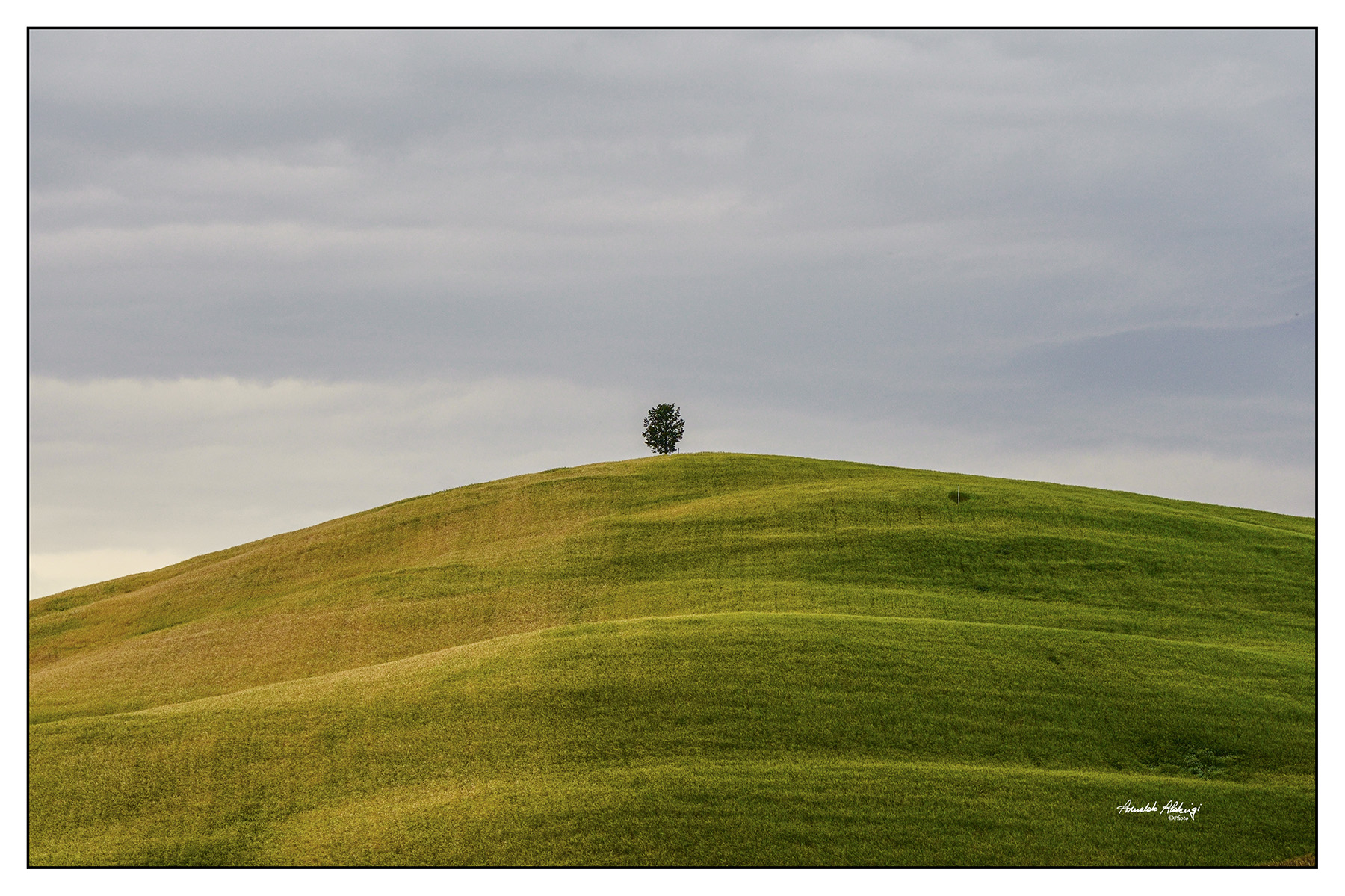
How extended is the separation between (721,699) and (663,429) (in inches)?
2560

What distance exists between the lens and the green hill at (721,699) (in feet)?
70.0

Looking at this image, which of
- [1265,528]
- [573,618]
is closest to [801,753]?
[573,618]

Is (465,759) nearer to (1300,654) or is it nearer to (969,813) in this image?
(969,813)

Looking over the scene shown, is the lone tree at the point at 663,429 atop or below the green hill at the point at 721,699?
atop

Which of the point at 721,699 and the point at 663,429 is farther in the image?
the point at 663,429

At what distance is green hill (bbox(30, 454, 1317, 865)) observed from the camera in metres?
21.3

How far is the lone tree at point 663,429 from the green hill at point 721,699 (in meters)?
42.5

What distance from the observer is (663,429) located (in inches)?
3578

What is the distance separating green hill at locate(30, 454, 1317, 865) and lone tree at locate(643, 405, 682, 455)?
42.5 meters

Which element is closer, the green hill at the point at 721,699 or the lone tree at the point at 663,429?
the green hill at the point at 721,699

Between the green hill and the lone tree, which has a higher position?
the lone tree

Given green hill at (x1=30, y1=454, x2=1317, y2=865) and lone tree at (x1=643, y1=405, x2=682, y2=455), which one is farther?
lone tree at (x1=643, y1=405, x2=682, y2=455)

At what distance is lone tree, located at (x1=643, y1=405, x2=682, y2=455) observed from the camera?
297 ft

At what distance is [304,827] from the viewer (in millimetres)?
22469
